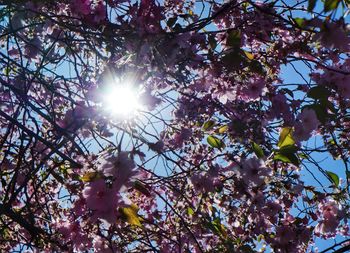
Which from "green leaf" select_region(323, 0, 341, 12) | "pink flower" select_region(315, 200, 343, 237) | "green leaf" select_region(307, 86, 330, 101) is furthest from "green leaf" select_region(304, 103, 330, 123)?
"pink flower" select_region(315, 200, 343, 237)

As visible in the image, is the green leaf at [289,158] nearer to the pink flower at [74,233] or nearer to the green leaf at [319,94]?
the green leaf at [319,94]

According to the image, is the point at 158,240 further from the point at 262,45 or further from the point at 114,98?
the point at 262,45

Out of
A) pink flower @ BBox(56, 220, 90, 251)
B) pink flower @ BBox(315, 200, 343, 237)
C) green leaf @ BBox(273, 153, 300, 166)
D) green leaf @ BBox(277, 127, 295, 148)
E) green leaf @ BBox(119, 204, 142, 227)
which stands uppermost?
pink flower @ BBox(315, 200, 343, 237)

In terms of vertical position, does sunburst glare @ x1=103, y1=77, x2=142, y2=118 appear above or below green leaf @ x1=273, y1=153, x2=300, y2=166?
above

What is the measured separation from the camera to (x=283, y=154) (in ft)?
7.09

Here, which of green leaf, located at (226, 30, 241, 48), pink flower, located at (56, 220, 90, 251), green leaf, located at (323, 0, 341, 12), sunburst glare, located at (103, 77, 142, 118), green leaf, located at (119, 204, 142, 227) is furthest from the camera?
sunburst glare, located at (103, 77, 142, 118)

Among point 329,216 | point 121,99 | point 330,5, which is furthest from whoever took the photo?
point 329,216

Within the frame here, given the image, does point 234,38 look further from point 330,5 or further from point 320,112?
point 330,5

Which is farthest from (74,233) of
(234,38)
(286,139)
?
(234,38)

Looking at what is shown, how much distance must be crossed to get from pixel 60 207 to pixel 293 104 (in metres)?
2.14

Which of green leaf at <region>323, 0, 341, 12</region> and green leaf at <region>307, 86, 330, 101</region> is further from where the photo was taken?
green leaf at <region>307, 86, 330, 101</region>

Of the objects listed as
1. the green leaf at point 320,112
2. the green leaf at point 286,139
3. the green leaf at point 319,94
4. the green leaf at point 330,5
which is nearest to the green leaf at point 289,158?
the green leaf at point 286,139

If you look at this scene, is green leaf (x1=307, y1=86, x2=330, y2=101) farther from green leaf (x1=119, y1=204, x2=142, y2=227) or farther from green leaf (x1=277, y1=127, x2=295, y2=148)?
green leaf (x1=119, y1=204, x2=142, y2=227)

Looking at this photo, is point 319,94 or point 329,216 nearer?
point 319,94
